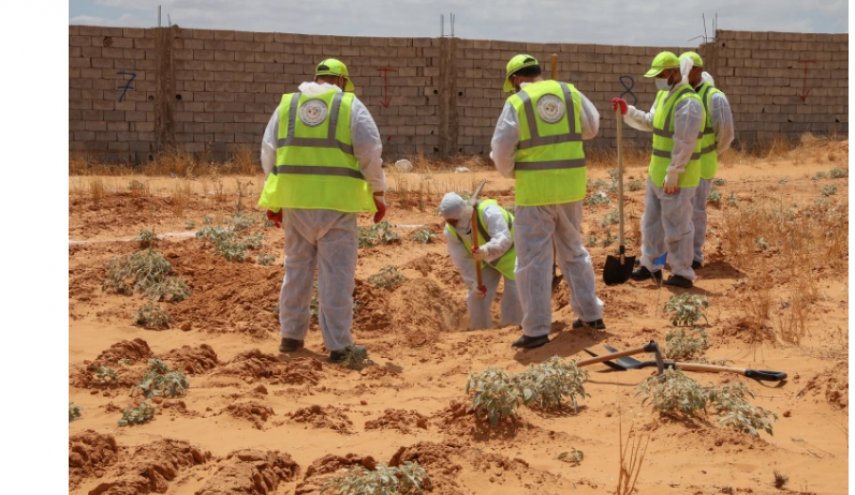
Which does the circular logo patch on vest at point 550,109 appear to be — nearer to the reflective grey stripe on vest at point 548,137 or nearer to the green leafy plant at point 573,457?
the reflective grey stripe on vest at point 548,137

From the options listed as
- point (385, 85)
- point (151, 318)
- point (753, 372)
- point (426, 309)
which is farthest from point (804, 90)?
point (151, 318)

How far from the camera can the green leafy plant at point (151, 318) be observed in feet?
22.5

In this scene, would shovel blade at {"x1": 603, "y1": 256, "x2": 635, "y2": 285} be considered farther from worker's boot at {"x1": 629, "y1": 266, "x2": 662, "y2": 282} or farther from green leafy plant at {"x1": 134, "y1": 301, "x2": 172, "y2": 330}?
green leafy plant at {"x1": 134, "y1": 301, "x2": 172, "y2": 330}

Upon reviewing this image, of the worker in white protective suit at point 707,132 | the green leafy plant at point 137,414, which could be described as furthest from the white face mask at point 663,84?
the green leafy plant at point 137,414

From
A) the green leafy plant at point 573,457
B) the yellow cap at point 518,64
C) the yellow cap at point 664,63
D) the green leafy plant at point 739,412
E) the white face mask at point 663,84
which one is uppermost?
the yellow cap at point 664,63

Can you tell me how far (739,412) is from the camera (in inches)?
167

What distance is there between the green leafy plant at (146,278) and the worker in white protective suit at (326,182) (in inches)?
76.5

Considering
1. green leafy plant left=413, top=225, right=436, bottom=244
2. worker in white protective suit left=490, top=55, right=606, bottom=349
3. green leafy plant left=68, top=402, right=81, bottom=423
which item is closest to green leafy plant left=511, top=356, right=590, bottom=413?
worker in white protective suit left=490, top=55, right=606, bottom=349

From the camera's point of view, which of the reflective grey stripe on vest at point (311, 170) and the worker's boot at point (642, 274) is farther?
the worker's boot at point (642, 274)

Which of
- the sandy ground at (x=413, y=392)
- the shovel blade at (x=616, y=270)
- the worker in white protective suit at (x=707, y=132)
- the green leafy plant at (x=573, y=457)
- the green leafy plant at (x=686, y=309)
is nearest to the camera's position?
the sandy ground at (x=413, y=392)

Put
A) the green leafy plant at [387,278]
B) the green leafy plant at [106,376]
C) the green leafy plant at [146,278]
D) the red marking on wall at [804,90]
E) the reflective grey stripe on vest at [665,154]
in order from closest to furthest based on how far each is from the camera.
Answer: the green leafy plant at [106,376] → the green leafy plant at [146,278] → the reflective grey stripe on vest at [665,154] → the green leafy plant at [387,278] → the red marking on wall at [804,90]

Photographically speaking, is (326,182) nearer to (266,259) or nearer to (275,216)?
(275,216)

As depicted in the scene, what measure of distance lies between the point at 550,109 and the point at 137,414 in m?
3.17

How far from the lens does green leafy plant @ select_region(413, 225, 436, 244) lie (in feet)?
32.5
